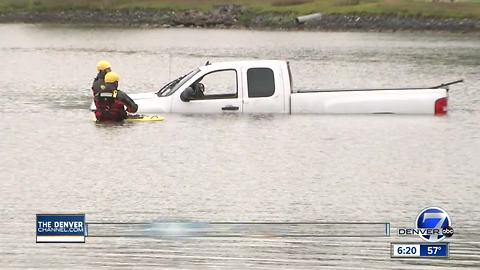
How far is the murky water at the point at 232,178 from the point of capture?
47.2ft

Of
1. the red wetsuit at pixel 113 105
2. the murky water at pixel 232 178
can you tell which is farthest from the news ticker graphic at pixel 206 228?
the red wetsuit at pixel 113 105

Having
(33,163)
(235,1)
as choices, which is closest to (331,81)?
(33,163)

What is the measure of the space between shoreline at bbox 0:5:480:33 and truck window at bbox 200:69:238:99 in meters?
72.9

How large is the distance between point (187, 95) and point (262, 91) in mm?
1735

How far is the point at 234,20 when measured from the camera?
10944 centimetres

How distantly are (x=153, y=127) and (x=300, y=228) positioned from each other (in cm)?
966

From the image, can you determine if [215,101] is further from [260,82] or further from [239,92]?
[260,82]

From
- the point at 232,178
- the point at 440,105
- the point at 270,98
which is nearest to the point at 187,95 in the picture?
the point at 270,98

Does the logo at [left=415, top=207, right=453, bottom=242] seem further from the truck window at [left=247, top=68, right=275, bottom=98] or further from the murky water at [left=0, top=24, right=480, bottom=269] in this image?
the truck window at [left=247, top=68, right=275, bottom=98]

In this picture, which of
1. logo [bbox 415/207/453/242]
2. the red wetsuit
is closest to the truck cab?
the red wetsuit

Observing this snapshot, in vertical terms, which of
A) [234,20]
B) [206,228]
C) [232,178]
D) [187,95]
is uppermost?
[234,20]

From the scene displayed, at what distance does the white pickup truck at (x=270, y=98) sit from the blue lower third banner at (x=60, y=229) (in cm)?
1020

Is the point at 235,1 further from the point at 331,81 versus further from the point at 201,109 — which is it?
the point at 201,109

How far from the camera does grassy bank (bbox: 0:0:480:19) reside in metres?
104
